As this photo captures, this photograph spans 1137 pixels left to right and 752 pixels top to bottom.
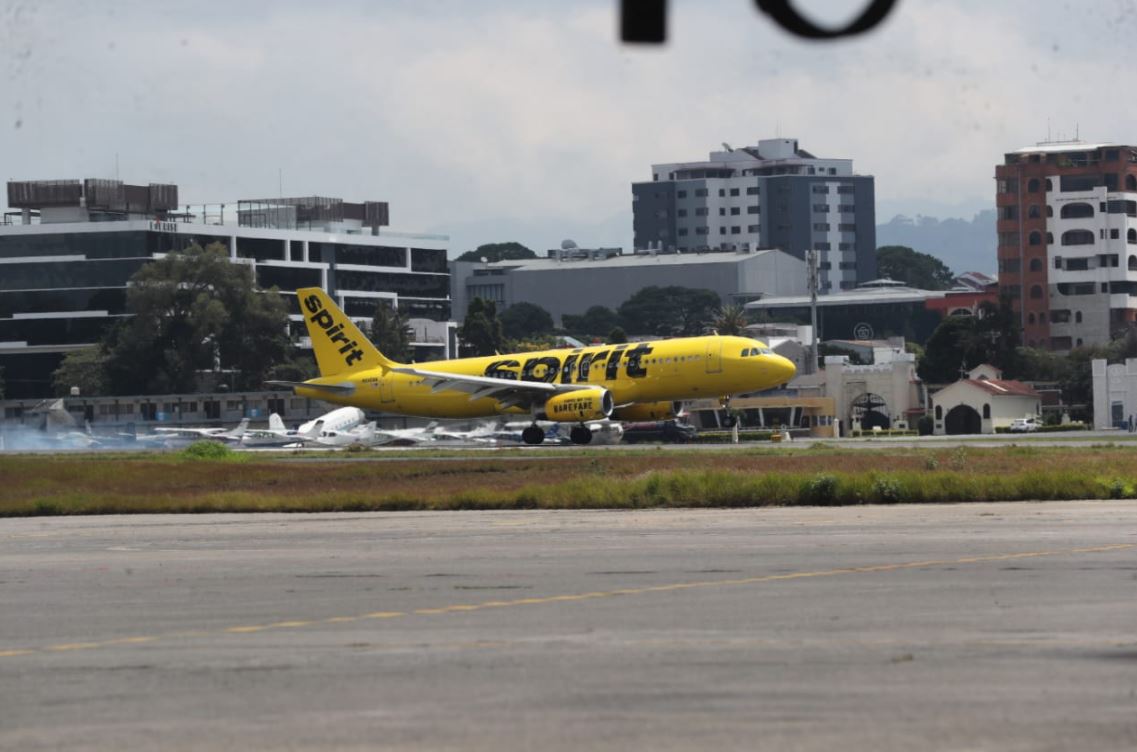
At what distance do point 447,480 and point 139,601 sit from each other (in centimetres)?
2906

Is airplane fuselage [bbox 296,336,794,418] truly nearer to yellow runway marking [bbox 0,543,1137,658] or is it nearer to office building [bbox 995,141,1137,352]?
yellow runway marking [bbox 0,543,1137,658]

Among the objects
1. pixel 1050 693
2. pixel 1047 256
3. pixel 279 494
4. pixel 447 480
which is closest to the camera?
pixel 1050 693

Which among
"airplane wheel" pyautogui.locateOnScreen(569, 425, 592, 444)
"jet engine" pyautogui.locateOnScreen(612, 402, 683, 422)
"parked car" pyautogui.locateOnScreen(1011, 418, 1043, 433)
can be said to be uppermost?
"jet engine" pyautogui.locateOnScreen(612, 402, 683, 422)

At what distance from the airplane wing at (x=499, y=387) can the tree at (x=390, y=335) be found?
3564 inches

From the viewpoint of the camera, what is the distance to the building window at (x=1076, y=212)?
7210 inches

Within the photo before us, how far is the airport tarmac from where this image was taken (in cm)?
1395

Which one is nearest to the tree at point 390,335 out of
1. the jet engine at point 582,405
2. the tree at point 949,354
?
the tree at point 949,354

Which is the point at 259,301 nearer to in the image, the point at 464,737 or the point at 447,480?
the point at 447,480

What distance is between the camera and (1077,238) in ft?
602

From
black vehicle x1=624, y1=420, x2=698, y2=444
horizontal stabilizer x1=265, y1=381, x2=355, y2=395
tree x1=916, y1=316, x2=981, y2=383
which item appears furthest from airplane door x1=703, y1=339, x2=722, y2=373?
tree x1=916, y1=316, x2=981, y2=383

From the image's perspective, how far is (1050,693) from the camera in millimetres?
14969

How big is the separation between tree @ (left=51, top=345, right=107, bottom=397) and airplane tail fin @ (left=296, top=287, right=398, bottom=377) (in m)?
68.6

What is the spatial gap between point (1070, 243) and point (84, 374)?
10108 centimetres

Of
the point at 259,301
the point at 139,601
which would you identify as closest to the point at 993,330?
the point at 259,301
